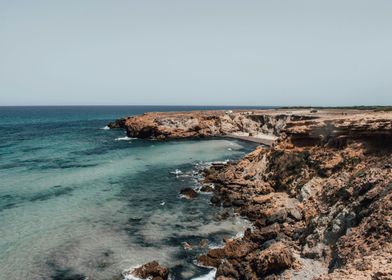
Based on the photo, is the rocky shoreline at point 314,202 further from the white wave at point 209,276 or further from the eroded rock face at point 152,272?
the eroded rock face at point 152,272

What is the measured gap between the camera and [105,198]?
130ft

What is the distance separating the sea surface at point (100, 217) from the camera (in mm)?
24812

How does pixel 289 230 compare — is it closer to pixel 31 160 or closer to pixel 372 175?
pixel 372 175

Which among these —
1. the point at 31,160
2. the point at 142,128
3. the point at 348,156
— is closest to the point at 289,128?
the point at 348,156

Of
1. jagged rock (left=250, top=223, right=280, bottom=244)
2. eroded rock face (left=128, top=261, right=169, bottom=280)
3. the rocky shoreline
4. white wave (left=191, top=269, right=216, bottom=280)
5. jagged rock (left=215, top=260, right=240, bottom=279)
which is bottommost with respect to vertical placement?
white wave (left=191, top=269, right=216, bottom=280)

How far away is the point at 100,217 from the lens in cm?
3350

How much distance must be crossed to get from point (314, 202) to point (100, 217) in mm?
19736

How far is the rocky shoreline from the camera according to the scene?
61.2ft

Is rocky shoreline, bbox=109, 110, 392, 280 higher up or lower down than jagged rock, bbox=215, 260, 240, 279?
higher up

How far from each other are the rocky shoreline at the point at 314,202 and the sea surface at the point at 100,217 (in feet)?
9.44

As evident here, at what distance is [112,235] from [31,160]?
4031cm

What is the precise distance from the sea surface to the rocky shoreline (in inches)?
113

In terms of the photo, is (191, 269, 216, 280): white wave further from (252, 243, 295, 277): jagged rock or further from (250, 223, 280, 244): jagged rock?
(250, 223, 280, 244): jagged rock

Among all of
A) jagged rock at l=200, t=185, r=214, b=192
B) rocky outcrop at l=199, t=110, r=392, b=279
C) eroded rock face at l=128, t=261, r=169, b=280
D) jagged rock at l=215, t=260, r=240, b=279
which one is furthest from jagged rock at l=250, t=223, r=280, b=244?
jagged rock at l=200, t=185, r=214, b=192
